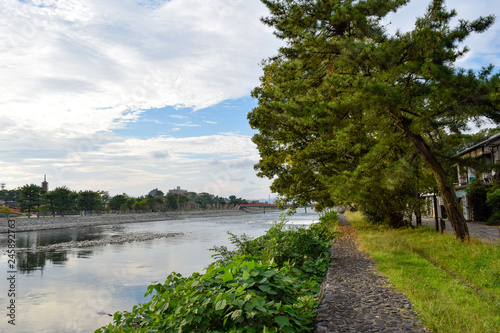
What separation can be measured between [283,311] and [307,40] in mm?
10999

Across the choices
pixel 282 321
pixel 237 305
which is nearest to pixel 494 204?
pixel 282 321

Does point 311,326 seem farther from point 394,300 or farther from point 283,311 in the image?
point 394,300

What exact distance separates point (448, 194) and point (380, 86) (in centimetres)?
558

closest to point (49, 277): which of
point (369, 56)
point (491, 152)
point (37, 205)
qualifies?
point (369, 56)

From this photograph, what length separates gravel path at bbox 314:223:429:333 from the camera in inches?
168

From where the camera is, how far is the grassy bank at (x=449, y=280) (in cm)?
434

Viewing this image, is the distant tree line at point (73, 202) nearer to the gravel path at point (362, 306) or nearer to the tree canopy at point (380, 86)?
the tree canopy at point (380, 86)

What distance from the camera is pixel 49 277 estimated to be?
50.5 feet

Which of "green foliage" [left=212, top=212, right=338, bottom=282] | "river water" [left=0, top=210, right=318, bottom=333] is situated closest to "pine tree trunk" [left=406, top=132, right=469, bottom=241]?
"green foliage" [left=212, top=212, right=338, bottom=282]

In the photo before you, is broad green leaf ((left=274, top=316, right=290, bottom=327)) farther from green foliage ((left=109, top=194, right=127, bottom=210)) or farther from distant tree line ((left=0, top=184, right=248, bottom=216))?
green foliage ((left=109, top=194, right=127, bottom=210))

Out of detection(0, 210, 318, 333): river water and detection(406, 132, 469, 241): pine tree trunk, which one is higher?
detection(406, 132, 469, 241): pine tree trunk

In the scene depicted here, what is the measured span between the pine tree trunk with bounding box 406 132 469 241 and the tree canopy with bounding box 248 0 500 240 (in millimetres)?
32

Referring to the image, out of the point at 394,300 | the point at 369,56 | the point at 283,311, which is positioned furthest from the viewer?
the point at 369,56

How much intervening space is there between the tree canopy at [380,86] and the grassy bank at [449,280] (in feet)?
7.22
